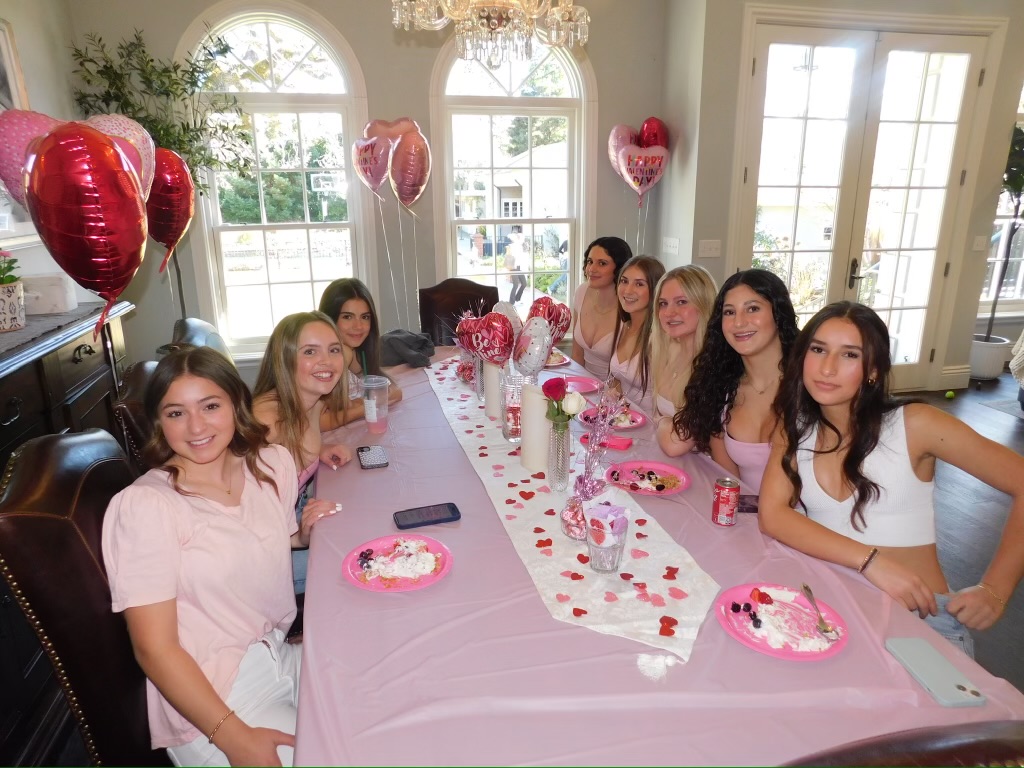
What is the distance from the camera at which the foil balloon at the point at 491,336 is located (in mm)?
1903

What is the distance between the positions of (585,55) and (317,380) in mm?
3432

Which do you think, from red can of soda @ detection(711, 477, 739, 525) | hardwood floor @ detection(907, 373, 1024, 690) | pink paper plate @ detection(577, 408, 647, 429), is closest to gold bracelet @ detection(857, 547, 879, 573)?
red can of soda @ detection(711, 477, 739, 525)

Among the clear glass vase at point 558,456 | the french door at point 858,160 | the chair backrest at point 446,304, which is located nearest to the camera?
the clear glass vase at point 558,456

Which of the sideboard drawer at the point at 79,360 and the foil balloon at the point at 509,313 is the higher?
the foil balloon at the point at 509,313

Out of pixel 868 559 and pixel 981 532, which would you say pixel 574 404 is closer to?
pixel 868 559

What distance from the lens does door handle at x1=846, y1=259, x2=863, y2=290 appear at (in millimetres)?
4480

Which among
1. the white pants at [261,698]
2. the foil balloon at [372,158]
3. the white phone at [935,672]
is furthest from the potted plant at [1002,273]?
the white pants at [261,698]

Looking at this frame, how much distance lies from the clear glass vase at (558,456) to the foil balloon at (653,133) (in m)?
3.27

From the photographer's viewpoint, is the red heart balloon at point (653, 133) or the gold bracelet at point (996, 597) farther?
the red heart balloon at point (653, 133)

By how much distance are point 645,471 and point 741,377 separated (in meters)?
0.47

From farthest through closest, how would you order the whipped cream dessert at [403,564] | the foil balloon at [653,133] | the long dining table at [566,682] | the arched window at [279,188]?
the foil balloon at [653,133] → the arched window at [279,188] → the whipped cream dessert at [403,564] → the long dining table at [566,682]

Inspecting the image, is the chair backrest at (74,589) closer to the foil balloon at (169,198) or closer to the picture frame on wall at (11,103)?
the foil balloon at (169,198)

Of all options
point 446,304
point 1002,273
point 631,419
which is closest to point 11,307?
point 446,304

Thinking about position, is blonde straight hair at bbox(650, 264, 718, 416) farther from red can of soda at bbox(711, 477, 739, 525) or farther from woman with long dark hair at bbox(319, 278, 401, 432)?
woman with long dark hair at bbox(319, 278, 401, 432)
